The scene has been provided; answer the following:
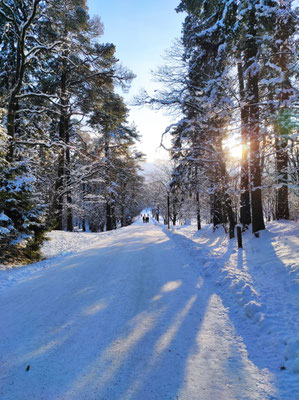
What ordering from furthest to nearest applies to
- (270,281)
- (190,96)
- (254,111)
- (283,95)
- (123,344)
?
(190,96)
(283,95)
(254,111)
(270,281)
(123,344)

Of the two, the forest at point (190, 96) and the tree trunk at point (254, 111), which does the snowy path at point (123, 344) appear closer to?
the forest at point (190, 96)

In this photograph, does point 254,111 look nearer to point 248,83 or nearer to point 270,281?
point 248,83

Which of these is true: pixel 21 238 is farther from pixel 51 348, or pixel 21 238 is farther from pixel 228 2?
pixel 228 2

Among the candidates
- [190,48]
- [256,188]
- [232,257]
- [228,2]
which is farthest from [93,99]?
[232,257]

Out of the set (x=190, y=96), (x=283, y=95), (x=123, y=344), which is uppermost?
(x=190, y=96)

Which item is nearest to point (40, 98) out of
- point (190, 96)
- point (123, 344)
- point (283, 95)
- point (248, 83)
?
point (190, 96)

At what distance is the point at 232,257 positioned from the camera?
7.25 metres

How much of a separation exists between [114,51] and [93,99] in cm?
302

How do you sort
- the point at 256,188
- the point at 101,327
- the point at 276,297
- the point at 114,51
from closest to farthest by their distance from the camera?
the point at 101,327 < the point at 276,297 < the point at 256,188 < the point at 114,51

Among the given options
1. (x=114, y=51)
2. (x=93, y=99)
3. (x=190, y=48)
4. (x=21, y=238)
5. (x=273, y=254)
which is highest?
(x=114, y=51)

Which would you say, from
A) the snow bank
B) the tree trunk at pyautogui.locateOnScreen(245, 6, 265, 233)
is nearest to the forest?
the tree trunk at pyautogui.locateOnScreen(245, 6, 265, 233)

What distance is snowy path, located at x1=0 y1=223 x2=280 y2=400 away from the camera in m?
2.05

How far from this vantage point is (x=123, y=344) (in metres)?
2.70

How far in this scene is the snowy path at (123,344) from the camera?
2049 millimetres
